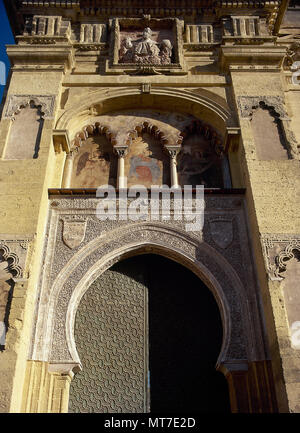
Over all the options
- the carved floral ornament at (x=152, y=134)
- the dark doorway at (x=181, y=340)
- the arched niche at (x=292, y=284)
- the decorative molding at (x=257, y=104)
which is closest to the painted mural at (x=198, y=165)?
the carved floral ornament at (x=152, y=134)

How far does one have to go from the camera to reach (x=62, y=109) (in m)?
8.04

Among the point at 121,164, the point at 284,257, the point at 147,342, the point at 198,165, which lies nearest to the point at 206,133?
the point at 198,165

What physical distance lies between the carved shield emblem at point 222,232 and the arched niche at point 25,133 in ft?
9.92

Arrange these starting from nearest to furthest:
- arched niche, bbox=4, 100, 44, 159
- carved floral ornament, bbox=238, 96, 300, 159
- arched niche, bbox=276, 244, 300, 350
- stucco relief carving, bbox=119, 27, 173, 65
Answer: arched niche, bbox=276, 244, 300, 350, arched niche, bbox=4, 100, 44, 159, carved floral ornament, bbox=238, 96, 300, 159, stucco relief carving, bbox=119, 27, 173, 65

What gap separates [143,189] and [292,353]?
3.26m

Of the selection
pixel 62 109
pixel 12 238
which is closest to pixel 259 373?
pixel 12 238

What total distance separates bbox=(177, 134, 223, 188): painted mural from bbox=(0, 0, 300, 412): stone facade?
29mm

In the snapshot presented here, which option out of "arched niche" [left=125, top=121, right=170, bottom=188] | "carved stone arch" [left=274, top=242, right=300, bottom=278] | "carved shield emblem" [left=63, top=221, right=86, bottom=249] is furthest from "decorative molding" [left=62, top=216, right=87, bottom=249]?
"carved stone arch" [left=274, top=242, right=300, bottom=278]

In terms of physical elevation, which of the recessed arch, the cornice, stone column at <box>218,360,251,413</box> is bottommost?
stone column at <box>218,360,251,413</box>

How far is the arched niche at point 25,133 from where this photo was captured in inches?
286

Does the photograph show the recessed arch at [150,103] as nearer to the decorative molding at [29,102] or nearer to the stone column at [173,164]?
the decorative molding at [29,102]

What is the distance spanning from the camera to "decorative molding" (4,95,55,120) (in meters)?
7.68

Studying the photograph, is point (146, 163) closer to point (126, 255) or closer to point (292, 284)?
point (126, 255)

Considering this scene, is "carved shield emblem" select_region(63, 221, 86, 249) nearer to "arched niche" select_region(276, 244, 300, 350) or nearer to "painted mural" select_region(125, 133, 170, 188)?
"painted mural" select_region(125, 133, 170, 188)
